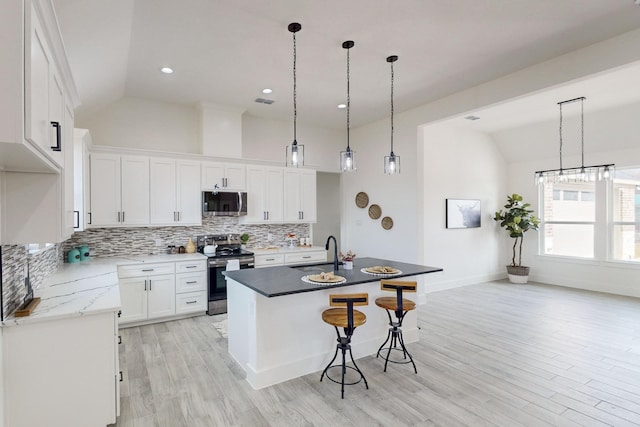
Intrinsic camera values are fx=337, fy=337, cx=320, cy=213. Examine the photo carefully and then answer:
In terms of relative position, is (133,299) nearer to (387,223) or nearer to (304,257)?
(304,257)

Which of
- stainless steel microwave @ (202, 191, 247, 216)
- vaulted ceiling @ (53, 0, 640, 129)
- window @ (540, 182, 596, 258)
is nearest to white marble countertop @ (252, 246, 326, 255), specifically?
stainless steel microwave @ (202, 191, 247, 216)

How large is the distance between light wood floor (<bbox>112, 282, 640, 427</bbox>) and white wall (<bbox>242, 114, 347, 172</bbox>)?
320 cm

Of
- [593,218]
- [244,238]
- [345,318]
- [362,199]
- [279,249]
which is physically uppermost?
[362,199]

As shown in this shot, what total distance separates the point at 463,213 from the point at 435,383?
4740mm

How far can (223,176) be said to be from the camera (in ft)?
18.2

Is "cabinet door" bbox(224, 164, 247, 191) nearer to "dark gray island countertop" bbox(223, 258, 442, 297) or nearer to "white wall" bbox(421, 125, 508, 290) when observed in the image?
"dark gray island countertop" bbox(223, 258, 442, 297)

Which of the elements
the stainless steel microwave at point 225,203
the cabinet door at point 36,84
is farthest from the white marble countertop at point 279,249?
the cabinet door at point 36,84

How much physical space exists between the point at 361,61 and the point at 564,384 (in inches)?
153

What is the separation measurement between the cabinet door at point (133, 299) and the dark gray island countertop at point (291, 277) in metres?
1.80

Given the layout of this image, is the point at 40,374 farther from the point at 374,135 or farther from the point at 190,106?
the point at 374,135

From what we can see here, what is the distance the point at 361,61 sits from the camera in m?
4.00

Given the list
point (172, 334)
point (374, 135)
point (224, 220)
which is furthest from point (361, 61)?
point (172, 334)

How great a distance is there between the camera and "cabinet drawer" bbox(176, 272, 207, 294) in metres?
4.80

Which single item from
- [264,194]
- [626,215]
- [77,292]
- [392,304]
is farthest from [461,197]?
[77,292]
